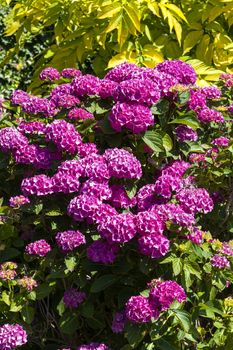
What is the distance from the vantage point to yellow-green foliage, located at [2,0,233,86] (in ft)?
10.9

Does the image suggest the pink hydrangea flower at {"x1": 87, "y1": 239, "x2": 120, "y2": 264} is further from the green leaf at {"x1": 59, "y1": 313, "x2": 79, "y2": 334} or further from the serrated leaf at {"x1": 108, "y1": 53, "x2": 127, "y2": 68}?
the serrated leaf at {"x1": 108, "y1": 53, "x2": 127, "y2": 68}

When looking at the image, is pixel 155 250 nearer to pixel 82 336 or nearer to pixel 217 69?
pixel 82 336

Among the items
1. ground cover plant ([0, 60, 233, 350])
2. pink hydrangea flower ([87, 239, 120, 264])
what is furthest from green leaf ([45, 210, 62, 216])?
pink hydrangea flower ([87, 239, 120, 264])

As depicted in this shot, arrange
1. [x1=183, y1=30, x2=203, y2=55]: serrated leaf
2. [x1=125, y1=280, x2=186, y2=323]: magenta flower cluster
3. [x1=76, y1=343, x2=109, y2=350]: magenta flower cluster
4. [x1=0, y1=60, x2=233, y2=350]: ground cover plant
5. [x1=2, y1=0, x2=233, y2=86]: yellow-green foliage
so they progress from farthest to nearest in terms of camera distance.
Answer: [x1=183, y1=30, x2=203, y2=55]: serrated leaf → [x1=2, y1=0, x2=233, y2=86]: yellow-green foliage → [x1=76, y1=343, x2=109, y2=350]: magenta flower cluster → [x1=0, y1=60, x2=233, y2=350]: ground cover plant → [x1=125, y1=280, x2=186, y2=323]: magenta flower cluster

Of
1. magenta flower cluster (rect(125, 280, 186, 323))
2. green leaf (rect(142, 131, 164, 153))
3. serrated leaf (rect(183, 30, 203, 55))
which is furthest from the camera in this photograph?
serrated leaf (rect(183, 30, 203, 55))

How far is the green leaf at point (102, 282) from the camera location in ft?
7.58

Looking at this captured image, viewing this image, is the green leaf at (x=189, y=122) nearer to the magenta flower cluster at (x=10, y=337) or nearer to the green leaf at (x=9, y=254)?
the green leaf at (x=9, y=254)

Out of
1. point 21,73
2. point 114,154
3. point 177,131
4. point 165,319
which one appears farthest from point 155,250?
point 21,73

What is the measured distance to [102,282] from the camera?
2.33 metres

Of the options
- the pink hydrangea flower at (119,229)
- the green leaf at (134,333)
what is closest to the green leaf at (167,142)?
the pink hydrangea flower at (119,229)

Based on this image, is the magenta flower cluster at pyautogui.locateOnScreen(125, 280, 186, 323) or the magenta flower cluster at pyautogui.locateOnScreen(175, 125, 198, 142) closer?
the magenta flower cluster at pyautogui.locateOnScreen(125, 280, 186, 323)

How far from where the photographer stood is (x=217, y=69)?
11.7ft

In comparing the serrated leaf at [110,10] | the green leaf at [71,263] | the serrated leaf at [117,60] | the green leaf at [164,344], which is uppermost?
the serrated leaf at [110,10]

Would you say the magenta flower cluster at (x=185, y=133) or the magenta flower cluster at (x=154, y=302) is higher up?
the magenta flower cluster at (x=185, y=133)
